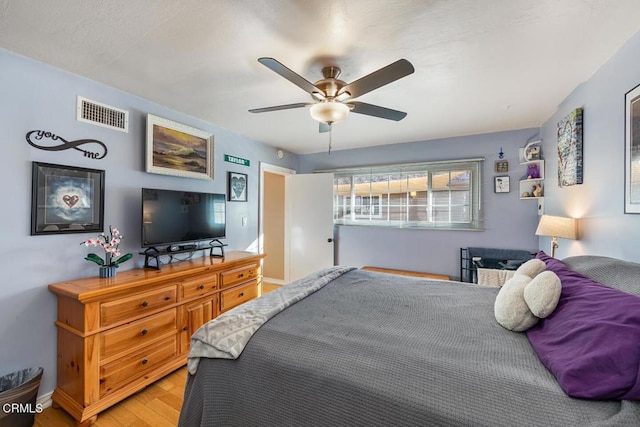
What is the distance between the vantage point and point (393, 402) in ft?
2.97

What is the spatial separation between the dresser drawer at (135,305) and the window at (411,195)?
2.78 meters

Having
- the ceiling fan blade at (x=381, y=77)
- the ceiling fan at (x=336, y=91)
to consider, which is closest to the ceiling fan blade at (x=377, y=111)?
the ceiling fan at (x=336, y=91)

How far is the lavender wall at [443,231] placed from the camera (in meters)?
3.35

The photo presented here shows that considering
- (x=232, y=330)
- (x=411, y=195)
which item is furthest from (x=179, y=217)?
(x=411, y=195)

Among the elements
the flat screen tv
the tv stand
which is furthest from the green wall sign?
the tv stand

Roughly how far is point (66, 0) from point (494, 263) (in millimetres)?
4189

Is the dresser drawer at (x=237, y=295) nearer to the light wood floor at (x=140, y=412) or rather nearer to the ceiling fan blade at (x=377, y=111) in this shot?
the light wood floor at (x=140, y=412)

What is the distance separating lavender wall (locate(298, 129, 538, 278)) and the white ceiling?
39.9 inches

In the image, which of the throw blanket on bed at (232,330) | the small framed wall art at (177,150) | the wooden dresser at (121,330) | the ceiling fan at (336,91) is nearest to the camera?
the throw blanket on bed at (232,330)

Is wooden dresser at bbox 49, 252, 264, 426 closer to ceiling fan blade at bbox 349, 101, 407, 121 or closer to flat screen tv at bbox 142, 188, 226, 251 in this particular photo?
flat screen tv at bbox 142, 188, 226, 251

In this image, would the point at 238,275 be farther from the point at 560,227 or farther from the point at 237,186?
the point at 560,227

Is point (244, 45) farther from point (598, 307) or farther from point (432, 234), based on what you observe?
point (432, 234)

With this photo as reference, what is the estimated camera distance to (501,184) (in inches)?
134

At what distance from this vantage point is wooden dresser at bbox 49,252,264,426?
170cm
